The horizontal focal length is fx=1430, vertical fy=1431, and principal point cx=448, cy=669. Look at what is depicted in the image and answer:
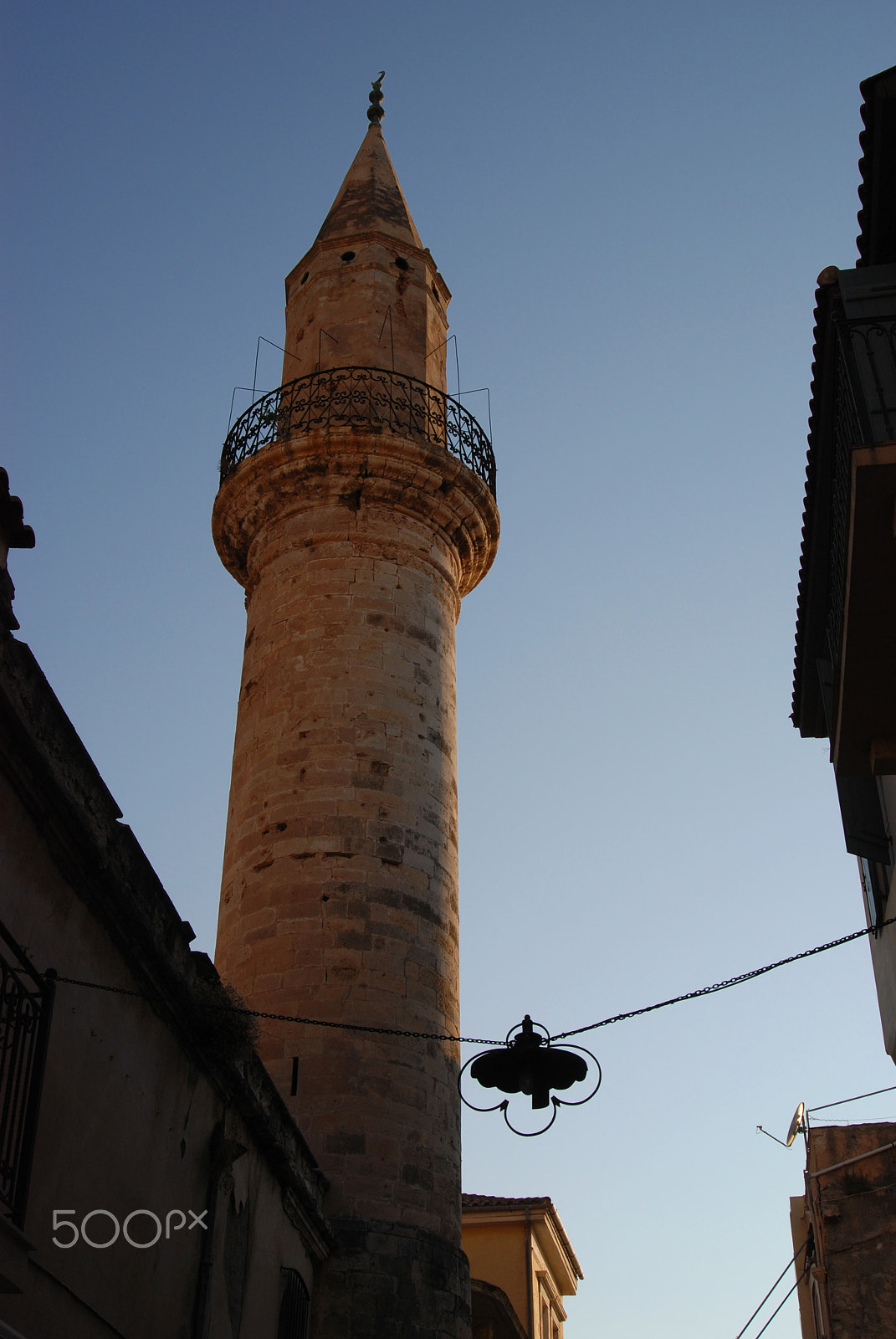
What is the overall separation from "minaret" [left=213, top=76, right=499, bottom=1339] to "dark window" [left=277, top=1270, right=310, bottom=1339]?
0.23 meters

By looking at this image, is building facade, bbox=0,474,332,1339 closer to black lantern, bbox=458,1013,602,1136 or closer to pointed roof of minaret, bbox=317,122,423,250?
black lantern, bbox=458,1013,602,1136

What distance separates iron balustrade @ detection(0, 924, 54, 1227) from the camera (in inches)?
233

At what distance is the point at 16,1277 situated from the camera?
5844 millimetres

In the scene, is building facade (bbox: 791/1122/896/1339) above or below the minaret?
below

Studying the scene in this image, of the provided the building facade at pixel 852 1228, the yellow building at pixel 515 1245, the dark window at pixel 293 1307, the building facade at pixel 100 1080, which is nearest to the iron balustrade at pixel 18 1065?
the building facade at pixel 100 1080

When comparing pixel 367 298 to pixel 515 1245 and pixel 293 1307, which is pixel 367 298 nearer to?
pixel 293 1307

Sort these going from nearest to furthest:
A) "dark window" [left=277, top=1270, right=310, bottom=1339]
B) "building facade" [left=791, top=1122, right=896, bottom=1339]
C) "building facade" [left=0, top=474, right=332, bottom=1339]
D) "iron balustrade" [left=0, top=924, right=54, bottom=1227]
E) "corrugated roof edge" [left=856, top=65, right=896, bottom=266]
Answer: "iron balustrade" [left=0, top=924, right=54, bottom=1227] < "building facade" [left=0, top=474, right=332, bottom=1339] < "corrugated roof edge" [left=856, top=65, right=896, bottom=266] < "dark window" [left=277, top=1270, right=310, bottom=1339] < "building facade" [left=791, top=1122, right=896, bottom=1339]

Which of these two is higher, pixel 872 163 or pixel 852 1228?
pixel 872 163

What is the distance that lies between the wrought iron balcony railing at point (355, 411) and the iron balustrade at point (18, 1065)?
998cm

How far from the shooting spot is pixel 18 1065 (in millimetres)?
6129

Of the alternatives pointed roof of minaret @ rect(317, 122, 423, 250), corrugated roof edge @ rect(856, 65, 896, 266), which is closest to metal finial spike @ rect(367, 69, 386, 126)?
pointed roof of minaret @ rect(317, 122, 423, 250)

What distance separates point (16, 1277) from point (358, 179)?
53.6 ft

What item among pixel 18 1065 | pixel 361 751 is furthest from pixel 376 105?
pixel 18 1065

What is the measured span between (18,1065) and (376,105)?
17.8m
